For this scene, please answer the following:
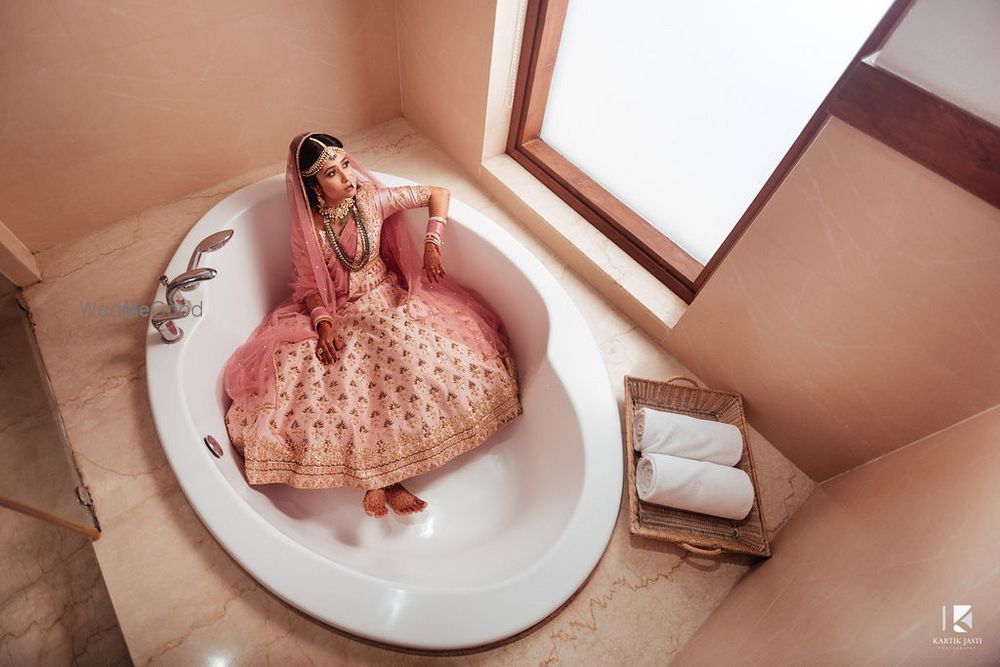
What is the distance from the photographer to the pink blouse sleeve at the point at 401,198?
143cm

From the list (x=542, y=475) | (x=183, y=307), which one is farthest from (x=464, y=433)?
(x=183, y=307)

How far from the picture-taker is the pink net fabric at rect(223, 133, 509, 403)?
4.39 feet

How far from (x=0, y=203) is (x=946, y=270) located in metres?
2.02

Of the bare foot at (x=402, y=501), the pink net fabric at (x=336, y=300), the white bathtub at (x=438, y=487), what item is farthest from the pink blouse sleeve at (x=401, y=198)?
the bare foot at (x=402, y=501)

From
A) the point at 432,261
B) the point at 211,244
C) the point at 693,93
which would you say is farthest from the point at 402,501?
the point at 693,93

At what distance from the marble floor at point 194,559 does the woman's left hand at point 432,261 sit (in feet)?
1.52

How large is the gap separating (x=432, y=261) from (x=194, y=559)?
2.80 feet

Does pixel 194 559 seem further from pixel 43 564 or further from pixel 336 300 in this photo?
pixel 336 300

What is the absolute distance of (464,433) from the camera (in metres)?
1.36

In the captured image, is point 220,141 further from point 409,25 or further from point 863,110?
point 863,110

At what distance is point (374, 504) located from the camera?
4.26ft

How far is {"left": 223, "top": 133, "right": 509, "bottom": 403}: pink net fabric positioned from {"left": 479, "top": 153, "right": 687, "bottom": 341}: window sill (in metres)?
0.30

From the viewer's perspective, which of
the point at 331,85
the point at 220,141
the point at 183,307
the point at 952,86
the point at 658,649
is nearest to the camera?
the point at 952,86

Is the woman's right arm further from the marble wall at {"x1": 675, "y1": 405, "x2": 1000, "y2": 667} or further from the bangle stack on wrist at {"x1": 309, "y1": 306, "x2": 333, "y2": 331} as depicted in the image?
the marble wall at {"x1": 675, "y1": 405, "x2": 1000, "y2": 667}
